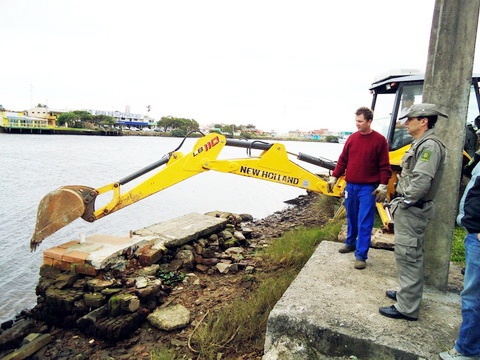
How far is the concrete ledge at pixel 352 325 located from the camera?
262 cm

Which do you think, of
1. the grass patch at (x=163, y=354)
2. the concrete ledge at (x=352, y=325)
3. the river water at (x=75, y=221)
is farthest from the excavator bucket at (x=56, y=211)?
the concrete ledge at (x=352, y=325)

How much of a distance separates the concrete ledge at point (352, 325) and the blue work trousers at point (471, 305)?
0.22m

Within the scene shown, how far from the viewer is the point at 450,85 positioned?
3189mm

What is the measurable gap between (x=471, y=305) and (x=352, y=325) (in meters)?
0.84

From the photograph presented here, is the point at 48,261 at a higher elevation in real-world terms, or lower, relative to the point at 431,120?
lower

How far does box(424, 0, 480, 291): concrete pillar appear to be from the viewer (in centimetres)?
313

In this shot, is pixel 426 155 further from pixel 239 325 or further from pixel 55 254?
pixel 55 254

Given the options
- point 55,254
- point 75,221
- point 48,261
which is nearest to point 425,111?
point 55,254

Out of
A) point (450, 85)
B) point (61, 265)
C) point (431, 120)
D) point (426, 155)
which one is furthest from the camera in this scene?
point (61, 265)

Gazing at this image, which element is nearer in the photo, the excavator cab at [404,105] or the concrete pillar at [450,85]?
the concrete pillar at [450,85]

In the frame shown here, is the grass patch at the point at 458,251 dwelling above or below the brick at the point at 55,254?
above

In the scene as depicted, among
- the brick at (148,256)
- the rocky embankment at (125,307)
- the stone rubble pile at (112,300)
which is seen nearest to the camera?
the rocky embankment at (125,307)

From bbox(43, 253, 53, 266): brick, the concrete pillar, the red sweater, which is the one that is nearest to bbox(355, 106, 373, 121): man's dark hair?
the red sweater

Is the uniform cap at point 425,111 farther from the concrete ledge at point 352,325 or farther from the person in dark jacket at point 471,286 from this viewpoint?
the concrete ledge at point 352,325
